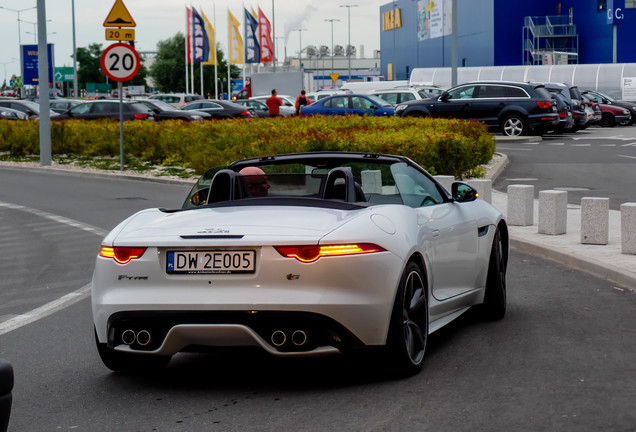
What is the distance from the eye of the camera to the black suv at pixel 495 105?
121 feet

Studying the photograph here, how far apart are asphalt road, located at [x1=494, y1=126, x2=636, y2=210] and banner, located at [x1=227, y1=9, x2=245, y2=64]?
4376 cm

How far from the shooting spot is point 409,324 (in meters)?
6.13

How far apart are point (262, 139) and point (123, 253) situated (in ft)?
55.2

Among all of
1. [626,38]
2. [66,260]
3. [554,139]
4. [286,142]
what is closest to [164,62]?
[626,38]

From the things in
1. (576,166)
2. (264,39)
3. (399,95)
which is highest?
(264,39)

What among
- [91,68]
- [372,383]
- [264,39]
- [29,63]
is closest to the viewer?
[372,383]

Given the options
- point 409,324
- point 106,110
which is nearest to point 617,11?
point 106,110

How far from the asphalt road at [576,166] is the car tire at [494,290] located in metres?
9.17

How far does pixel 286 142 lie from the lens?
2123cm

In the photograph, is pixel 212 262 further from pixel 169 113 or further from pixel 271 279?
pixel 169 113

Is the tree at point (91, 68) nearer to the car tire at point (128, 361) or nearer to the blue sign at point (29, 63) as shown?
the blue sign at point (29, 63)

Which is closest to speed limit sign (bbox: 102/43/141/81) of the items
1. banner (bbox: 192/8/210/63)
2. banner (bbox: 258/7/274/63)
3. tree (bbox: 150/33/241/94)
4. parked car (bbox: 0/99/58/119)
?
parked car (bbox: 0/99/58/119)

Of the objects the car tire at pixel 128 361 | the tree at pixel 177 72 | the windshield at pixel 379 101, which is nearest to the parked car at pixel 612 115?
the windshield at pixel 379 101

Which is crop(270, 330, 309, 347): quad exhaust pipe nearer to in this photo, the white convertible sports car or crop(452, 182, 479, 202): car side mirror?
the white convertible sports car
